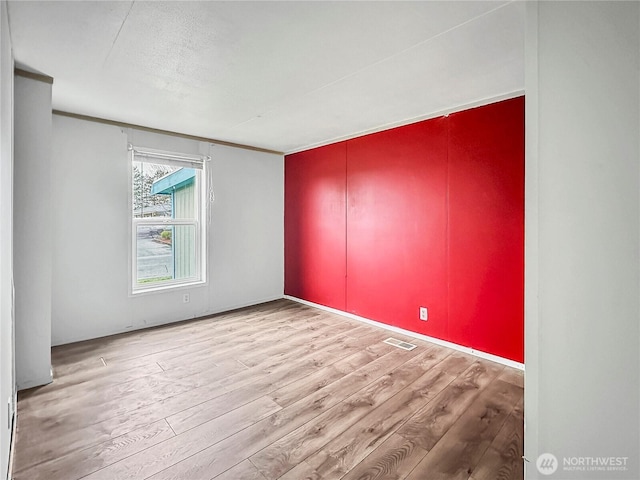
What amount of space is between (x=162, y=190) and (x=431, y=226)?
3302 mm

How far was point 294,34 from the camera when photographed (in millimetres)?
1895

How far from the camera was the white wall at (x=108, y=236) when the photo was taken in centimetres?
332

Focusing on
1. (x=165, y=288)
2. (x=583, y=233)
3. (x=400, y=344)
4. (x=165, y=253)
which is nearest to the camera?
(x=583, y=233)

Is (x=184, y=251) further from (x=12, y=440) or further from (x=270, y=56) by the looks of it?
(x=270, y=56)

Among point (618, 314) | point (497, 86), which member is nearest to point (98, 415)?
point (618, 314)

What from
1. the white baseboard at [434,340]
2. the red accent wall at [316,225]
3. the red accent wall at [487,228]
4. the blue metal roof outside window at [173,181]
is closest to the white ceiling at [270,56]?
the red accent wall at [487,228]

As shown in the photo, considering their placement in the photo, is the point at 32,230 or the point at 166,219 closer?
the point at 32,230

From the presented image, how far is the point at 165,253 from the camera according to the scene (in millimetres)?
4168

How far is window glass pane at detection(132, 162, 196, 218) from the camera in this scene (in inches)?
153

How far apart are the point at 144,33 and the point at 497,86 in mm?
2591

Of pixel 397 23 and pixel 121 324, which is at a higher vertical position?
pixel 397 23

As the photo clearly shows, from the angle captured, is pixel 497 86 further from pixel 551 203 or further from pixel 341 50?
pixel 551 203

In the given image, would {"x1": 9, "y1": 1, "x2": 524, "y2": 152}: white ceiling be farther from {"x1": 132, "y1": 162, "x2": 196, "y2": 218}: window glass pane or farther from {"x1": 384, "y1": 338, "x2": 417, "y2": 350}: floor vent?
{"x1": 384, "y1": 338, "x2": 417, "y2": 350}: floor vent

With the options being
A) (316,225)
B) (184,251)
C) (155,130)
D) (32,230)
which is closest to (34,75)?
(32,230)
